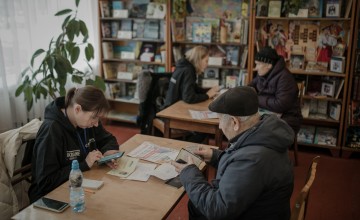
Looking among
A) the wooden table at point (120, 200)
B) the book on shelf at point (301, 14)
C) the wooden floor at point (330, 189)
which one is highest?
the book on shelf at point (301, 14)

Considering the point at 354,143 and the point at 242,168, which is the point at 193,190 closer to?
the point at 242,168

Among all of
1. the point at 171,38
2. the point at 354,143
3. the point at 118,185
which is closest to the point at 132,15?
the point at 171,38

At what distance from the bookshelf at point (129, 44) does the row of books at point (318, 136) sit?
188 centimetres

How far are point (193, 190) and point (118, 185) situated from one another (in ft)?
1.38

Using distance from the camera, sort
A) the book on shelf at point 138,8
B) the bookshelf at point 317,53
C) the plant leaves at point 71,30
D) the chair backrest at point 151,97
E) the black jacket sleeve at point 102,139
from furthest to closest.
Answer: the book on shelf at point 138,8, the bookshelf at point 317,53, the chair backrest at point 151,97, the plant leaves at point 71,30, the black jacket sleeve at point 102,139

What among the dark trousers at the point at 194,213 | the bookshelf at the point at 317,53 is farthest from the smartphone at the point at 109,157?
the bookshelf at the point at 317,53

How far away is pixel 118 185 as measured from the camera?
73.4 inches

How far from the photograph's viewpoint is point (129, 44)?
5.19 m

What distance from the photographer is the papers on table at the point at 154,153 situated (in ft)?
7.25

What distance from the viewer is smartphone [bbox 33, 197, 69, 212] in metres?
1.62

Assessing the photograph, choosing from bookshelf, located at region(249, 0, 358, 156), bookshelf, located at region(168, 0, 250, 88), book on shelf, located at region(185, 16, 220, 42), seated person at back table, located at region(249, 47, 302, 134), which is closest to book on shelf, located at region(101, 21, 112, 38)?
bookshelf, located at region(168, 0, 250, 88)

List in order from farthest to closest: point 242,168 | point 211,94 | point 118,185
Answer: point 211,94 → point 118,185 → point 242,168

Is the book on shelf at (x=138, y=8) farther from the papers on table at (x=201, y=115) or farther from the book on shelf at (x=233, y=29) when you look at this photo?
the papers on table at (x=201, y=115)

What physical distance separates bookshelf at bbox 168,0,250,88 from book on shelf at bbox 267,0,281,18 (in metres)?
0.30
